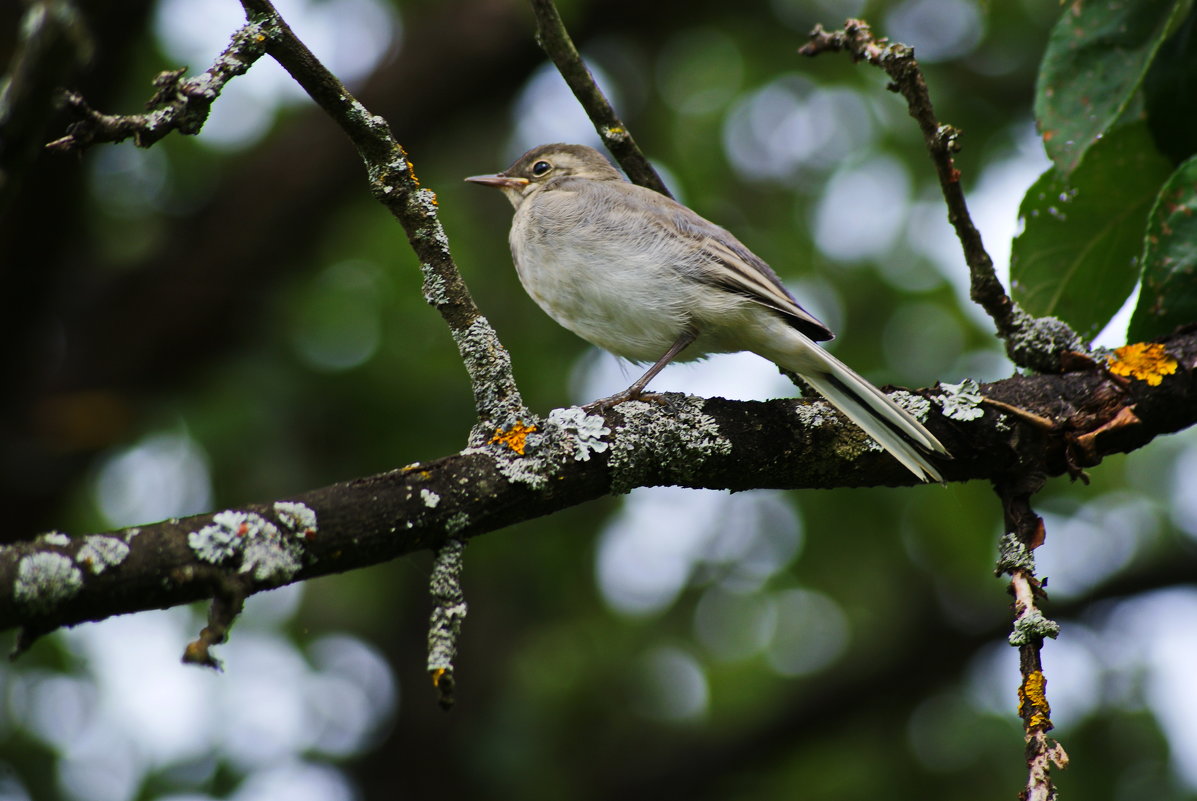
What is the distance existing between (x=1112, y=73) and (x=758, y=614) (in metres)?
6.20

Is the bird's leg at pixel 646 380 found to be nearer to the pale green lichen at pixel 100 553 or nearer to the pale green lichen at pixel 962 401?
the pale green lichen at pixel 962 401

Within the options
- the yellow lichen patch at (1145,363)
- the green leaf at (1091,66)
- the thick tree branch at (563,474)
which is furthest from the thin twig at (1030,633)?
the green leaf at (1091,66)

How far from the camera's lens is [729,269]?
4.39 m

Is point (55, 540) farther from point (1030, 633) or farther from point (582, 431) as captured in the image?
point (1030, 633)

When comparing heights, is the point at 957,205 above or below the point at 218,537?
above

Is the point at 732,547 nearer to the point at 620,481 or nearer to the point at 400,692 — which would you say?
the point at 400,692

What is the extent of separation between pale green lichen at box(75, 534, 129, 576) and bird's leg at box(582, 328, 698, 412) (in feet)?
4.65

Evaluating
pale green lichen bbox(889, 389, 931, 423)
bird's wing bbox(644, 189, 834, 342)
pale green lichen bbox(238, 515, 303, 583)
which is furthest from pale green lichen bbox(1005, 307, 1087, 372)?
pale green lichen bbox(238, 515, 303, 583)

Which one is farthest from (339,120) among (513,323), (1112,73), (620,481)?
(513,323)

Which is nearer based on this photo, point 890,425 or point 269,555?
point 269,555

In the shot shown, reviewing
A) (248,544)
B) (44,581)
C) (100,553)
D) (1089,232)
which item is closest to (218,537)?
(248,544)

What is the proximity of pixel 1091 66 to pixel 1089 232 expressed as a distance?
533 millimetres

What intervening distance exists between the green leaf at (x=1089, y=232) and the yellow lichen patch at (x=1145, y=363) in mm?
294

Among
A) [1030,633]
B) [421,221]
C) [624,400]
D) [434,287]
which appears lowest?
[1030,633]
